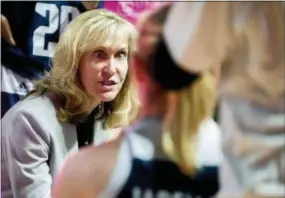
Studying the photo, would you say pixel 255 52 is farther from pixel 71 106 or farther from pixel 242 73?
pixel 71 106

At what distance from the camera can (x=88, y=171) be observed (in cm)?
91

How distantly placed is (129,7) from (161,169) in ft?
1.18

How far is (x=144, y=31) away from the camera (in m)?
0.89

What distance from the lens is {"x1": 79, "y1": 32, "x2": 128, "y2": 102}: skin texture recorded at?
3.34ft

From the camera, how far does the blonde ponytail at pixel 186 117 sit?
0.86m

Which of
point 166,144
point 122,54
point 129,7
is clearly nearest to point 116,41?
point 122,54

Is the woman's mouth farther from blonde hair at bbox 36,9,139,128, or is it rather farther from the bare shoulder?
the bare shoulder

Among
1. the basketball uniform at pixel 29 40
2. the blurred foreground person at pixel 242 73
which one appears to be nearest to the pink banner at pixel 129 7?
the basketball uniform at pixel 29 40

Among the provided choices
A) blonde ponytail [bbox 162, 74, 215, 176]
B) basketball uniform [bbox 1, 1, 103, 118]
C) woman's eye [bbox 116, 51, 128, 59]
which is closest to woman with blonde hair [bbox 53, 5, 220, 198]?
blonde ponytail [bbox 162, 74, 215, 176]

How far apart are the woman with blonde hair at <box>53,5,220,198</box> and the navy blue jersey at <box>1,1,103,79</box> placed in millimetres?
395

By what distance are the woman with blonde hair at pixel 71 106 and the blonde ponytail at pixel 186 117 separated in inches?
4.6

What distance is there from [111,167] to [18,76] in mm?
498

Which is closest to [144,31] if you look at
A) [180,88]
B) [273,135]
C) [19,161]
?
[180,88]

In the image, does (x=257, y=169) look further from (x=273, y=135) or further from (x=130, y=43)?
(x=130, y=43)
